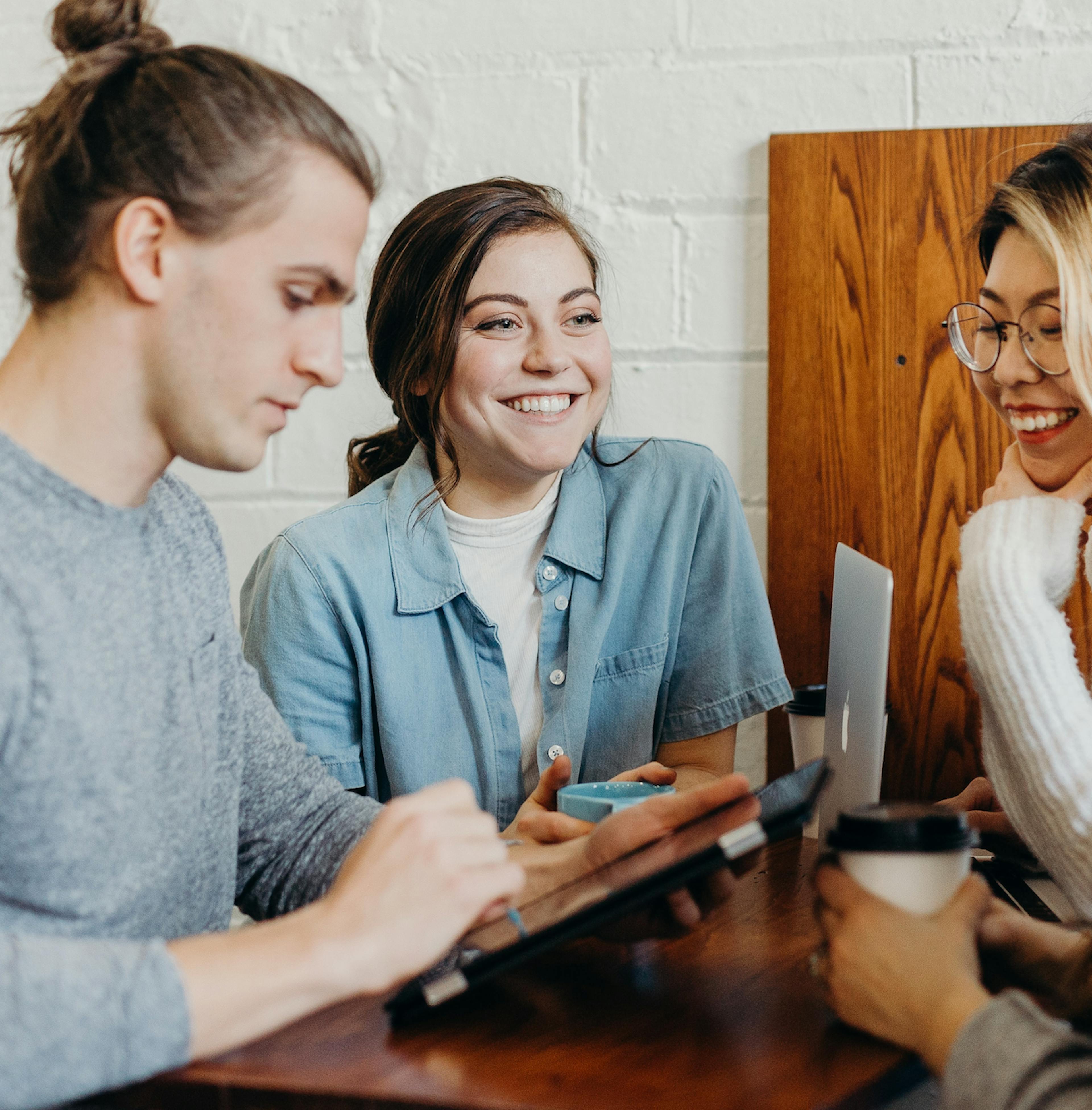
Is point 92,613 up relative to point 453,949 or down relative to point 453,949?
up

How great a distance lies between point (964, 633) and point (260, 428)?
2.28 feet

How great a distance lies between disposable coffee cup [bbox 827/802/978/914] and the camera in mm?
682

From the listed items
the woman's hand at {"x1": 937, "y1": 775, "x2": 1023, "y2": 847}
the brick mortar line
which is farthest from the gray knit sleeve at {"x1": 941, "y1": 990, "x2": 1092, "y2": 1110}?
the brick mortar line

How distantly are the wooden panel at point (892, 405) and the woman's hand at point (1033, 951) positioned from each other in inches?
34.3

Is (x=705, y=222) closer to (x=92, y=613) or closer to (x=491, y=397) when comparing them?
(x=491, y=397)

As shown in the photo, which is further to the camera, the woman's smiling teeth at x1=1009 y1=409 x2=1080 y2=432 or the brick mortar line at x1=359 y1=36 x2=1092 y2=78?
the brick mortar line at x1=359 y1=36 x2=1092 y2=78

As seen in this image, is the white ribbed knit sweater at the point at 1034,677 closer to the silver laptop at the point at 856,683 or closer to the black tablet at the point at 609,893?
the silver laptop at the point at 856,683

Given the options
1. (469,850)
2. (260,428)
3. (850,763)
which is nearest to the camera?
(469,850)

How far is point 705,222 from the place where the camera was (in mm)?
1608

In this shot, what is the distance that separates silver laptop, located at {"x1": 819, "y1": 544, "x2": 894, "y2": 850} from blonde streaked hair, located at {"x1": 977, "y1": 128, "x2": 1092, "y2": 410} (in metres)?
0.28

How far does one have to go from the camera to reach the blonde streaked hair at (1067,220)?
109 cm

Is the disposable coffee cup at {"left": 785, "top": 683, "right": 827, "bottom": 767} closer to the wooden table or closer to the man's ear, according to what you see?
the wooden table

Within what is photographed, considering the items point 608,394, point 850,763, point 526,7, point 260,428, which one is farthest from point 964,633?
point 526,7

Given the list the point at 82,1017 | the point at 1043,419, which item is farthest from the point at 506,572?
Result: the point at 82,1017
